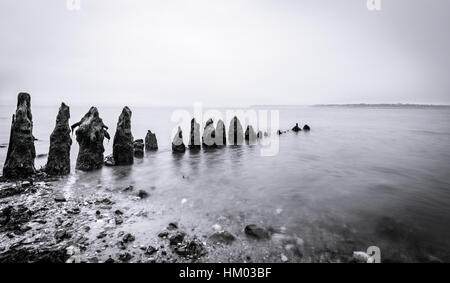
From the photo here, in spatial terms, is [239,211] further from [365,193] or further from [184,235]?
[365,193]

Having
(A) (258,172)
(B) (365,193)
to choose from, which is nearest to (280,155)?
(A) (258,172)

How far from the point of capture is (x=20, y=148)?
984cm

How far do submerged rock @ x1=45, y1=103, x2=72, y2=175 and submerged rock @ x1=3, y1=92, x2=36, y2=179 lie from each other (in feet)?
2.39

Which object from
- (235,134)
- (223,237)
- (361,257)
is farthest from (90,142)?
(235,134)

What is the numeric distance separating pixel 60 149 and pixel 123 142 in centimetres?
337

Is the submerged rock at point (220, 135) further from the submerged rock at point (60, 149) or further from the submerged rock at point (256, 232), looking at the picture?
the submerged rock at point (256, 232)

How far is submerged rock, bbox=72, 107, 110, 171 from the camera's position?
11.8m

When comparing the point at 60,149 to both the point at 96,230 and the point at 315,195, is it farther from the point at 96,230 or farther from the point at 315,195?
the point at 315,195

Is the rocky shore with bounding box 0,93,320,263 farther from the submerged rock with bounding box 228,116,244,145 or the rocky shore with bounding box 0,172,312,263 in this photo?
the submerged rock with bounding box 228,116,244,145

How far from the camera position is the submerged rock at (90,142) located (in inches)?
466

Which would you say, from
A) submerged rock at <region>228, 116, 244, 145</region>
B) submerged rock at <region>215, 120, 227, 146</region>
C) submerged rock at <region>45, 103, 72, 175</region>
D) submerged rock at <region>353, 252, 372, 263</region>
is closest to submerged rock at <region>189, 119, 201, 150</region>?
submerged rock at <region>215, 120, 227, 146</region>

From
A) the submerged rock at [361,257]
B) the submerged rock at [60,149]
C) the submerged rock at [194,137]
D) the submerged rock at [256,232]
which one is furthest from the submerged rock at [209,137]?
the submerged rock at [361,257]

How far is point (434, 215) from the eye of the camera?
7.27 m
